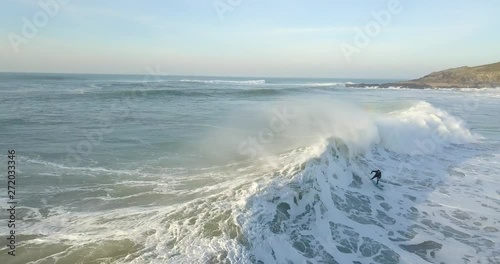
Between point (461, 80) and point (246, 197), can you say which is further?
point (461, 80)

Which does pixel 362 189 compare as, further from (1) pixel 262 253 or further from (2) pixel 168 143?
(2) pixel 168 143

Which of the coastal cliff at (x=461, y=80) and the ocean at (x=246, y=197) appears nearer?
the ocean at (x=246, y=197)

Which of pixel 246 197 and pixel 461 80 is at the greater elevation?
pixel 461 80

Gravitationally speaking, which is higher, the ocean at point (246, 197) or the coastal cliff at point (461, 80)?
the coastal cliff at point (461, 80)

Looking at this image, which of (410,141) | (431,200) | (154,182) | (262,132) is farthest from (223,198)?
(410,141)

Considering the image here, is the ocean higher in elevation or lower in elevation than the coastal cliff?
lower

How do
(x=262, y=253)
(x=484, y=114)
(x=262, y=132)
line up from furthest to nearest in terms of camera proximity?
(x=484, y=114) < (x=262, y=132) < (x=262, y=253)

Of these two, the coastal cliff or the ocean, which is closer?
the ocean

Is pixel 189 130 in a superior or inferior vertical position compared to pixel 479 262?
superior
